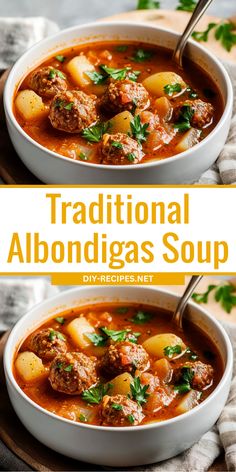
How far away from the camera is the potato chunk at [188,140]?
Answer: 8.16 feet

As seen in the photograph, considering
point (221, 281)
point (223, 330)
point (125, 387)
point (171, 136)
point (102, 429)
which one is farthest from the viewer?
point (221, 281)

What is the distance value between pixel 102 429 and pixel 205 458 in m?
0.38

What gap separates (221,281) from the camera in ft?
12.1

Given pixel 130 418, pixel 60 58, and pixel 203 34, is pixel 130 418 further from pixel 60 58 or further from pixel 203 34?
pixel 203 34

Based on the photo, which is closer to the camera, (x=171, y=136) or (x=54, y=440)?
(x=171, y=136)

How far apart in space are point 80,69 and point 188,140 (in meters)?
0.40

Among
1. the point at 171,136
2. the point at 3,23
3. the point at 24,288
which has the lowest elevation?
the point at 24,288

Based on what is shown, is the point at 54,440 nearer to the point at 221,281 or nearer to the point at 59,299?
the point at 59,299

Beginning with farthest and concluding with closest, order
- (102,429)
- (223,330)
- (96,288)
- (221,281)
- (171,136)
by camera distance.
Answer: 1. (221,281)
2. (96,288)
3. (223,330)
4. (102,429)
5. (171,136)

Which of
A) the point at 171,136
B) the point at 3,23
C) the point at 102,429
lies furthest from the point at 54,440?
the point at 3,23

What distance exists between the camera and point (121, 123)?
8.19 ft

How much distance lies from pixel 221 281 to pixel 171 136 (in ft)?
4.09

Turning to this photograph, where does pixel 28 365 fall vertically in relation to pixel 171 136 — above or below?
below

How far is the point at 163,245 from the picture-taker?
2.89 meters
